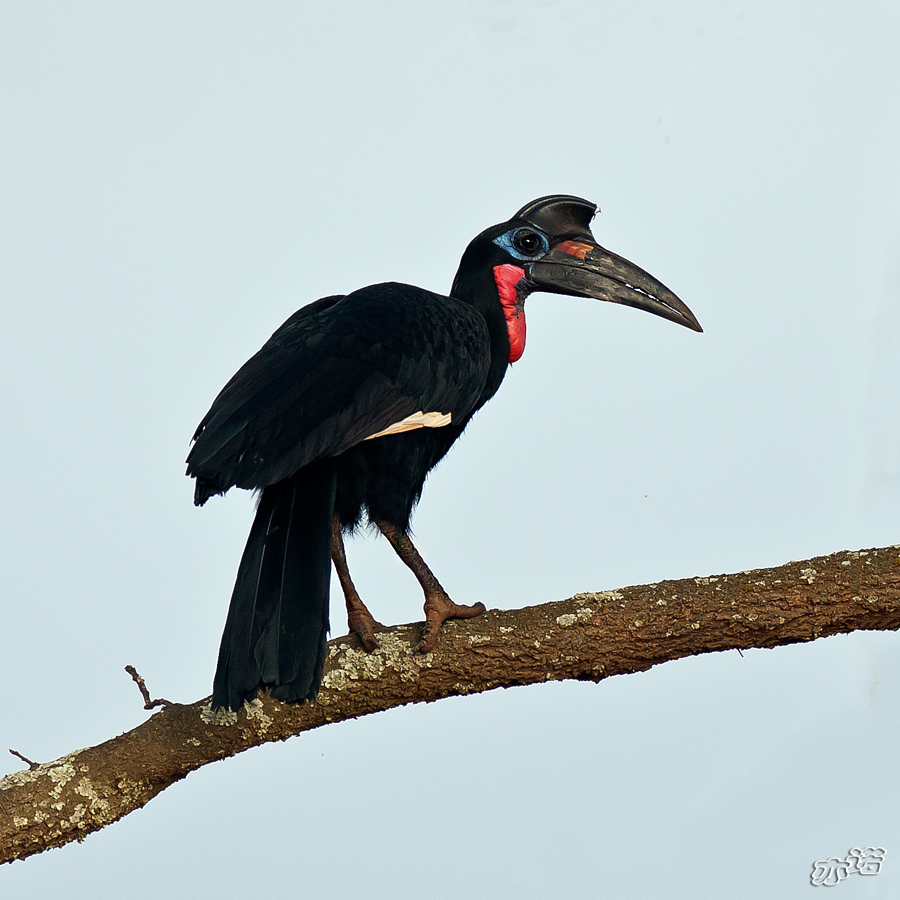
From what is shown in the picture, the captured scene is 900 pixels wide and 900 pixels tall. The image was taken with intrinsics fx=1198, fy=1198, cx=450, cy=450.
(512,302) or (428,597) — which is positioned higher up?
(512,302)

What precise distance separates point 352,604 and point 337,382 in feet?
2.19

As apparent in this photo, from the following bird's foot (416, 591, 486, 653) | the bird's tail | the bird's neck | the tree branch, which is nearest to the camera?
the bird's tail

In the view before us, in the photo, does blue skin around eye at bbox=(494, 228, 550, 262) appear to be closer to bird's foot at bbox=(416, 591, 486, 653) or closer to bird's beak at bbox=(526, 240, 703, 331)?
bird's beak at bbox=(526, 240, 703, 331)

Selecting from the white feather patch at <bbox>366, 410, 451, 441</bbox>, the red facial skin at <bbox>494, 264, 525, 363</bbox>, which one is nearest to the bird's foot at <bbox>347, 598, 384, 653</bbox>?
the white feather patch at <bbox>366, 410, 451, 441</bbox>

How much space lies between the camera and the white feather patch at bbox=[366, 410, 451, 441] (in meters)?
3.17

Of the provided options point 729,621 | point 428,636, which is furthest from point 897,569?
point 428,636

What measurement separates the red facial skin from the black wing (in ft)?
0.92

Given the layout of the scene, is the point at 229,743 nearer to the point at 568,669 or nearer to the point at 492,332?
the point at 568,669

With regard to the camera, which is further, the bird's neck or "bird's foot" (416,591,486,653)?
the bird's neck

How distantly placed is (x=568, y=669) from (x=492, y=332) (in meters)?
1.22

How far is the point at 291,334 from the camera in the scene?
326 centimetres

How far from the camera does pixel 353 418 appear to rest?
3000 millimetres

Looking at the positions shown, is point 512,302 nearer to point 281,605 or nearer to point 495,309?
point 495,309

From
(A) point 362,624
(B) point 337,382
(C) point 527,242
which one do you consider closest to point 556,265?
(C) point 527,242
